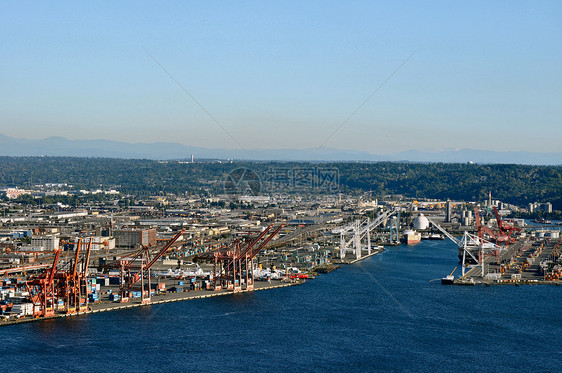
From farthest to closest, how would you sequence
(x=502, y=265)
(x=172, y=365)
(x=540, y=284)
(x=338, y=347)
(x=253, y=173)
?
(x=253, y=173) → (x=502, y=265) → (x=540, y=284) → (x=338, y=347) → (x=172, y=365)

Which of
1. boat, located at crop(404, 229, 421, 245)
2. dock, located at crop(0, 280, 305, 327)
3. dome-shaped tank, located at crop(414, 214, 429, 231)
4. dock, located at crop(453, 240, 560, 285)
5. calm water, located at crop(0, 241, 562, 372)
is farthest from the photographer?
dome-shaped tank, located at crop(414, 214, 429, 231)

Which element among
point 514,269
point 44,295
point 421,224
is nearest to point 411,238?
Result: point 421,224

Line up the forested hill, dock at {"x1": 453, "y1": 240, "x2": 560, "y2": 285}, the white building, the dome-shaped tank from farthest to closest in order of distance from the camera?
the forested hill < the dome-shaped tank < the white building < dock at {"x1": 453, "y1": 240, "x2": 560, "y2": 285}

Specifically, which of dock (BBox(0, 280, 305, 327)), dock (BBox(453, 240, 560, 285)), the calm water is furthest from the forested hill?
the calm water

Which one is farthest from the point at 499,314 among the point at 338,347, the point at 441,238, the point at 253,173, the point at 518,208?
the point at 253,173

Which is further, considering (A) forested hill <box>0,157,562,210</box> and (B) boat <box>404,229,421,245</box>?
(A) forested hill <box>0,157,562,210</box>

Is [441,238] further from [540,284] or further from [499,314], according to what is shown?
[499,314]

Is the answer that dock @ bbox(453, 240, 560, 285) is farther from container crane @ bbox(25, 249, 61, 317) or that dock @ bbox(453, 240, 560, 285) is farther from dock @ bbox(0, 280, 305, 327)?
container crane @ bbox(25, 249, 61, 317)
